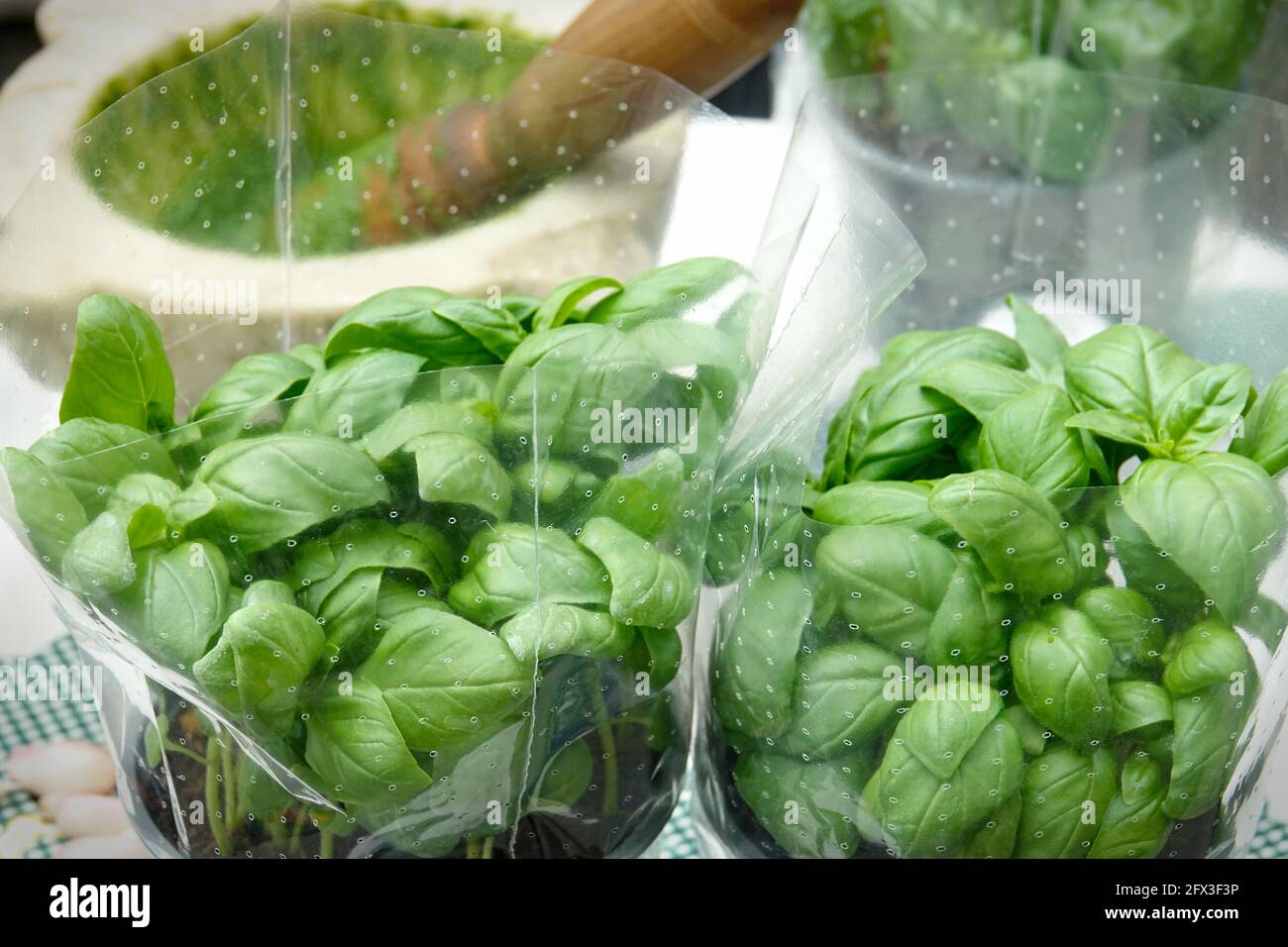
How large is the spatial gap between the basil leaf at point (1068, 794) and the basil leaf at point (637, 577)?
0.12 m

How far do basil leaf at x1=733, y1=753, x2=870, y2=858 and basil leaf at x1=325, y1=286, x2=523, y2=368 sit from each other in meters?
0.17

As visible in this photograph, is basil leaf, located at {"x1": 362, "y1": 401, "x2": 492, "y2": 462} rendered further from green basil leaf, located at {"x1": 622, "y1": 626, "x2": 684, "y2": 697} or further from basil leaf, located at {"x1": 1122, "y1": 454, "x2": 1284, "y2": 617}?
basil leaf, located at {"x1": 1122, "y1": 454, "x2": 1284, "y2": 617}

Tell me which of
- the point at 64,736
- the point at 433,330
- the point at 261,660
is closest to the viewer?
the point at 261,660

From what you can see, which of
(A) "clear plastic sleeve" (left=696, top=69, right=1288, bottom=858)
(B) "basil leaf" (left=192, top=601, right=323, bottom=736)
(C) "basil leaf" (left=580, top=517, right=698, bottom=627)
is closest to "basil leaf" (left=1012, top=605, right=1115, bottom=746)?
(A) "clear plastic sleeve" (left=696, top=69, right=1288, bottom=858)

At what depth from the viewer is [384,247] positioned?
64 centimetres

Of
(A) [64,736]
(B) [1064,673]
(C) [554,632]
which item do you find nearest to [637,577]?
(C) [554,632]

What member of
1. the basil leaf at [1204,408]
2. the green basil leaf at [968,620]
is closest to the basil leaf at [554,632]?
the green basil leaf at [968,620]

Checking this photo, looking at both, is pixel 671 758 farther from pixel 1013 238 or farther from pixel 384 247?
pixel 1013 238

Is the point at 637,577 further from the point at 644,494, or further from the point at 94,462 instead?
the point at 94,462

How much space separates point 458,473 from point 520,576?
0.04 metres

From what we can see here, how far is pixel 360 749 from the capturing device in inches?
16.1

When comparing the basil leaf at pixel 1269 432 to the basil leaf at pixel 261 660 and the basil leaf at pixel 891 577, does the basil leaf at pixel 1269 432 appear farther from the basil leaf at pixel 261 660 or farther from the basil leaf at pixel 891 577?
the basil leaf at pixel 261 660
